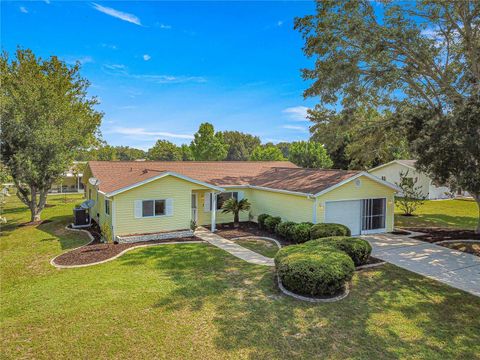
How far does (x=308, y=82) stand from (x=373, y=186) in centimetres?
690

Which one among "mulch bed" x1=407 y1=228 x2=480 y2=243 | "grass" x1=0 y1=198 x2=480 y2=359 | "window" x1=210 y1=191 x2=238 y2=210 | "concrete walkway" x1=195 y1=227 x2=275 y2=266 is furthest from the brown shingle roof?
"grass" x1=0 y1=198 x2=480 y2=359

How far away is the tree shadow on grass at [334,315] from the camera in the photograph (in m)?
6.45

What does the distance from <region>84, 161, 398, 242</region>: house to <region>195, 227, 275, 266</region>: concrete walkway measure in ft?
2.94

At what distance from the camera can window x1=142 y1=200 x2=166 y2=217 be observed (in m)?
15.7

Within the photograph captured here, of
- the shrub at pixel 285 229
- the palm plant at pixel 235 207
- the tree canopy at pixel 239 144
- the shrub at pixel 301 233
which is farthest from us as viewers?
the tree canopy at pixel 239 144

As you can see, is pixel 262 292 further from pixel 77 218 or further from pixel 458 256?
pixel 77 218

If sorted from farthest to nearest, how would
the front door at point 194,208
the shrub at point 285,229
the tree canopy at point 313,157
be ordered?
the tree canopy at point 313,157
the front door at point 194,208
the shrub at point 285,229

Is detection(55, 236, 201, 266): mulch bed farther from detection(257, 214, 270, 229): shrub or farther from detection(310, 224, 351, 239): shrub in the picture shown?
detection(310, 224, 351, 239): shrub

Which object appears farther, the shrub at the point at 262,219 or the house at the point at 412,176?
the house at the point at 412,176

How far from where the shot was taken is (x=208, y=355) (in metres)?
6.11

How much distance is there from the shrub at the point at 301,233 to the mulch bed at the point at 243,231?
570 millimetres

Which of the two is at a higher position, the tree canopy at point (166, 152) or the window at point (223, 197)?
the tree canopy at point (166, 152)

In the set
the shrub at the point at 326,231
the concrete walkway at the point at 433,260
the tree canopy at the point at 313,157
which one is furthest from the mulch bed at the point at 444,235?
the tree canopy at the point at 313,157

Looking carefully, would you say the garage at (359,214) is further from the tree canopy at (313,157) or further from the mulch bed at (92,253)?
the tree canopy at (313,157)
